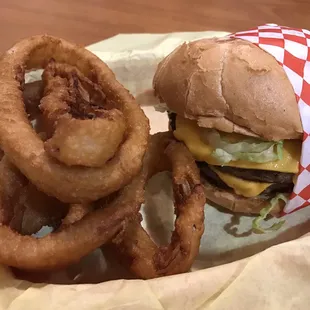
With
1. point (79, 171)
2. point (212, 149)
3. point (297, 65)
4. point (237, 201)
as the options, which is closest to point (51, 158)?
point (79, 171)

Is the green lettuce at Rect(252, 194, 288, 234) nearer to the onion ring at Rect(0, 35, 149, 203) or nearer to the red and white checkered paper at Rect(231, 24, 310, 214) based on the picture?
the red and white checkered paper at Rect(231, 24, 310, 214)

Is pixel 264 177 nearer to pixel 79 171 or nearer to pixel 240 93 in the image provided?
pixel 240 93

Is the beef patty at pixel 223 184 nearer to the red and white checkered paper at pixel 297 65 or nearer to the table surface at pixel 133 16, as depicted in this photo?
the red and white checkered paper at pixel 297 65

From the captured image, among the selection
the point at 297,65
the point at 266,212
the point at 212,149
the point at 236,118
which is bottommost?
the point at 266,212

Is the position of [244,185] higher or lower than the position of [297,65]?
lower

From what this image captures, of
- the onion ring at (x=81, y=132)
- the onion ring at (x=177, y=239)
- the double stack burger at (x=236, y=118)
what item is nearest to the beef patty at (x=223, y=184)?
the double stack burger at (x=236, y=118)

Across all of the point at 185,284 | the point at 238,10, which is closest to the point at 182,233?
the point at 185,284

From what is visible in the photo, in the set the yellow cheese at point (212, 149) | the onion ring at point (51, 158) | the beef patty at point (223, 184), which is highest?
the onion ring at point (51, 158)
